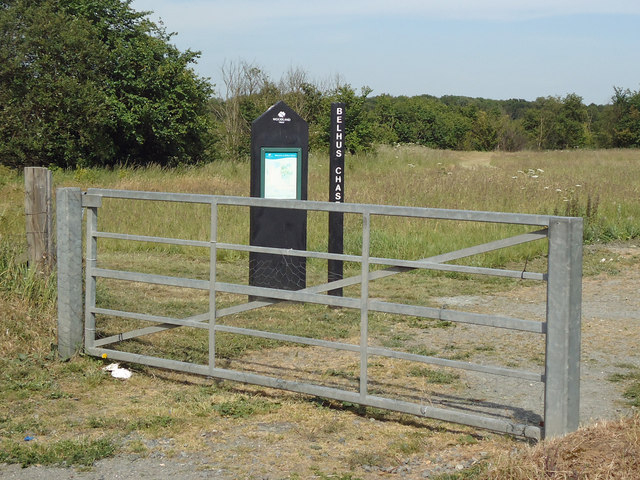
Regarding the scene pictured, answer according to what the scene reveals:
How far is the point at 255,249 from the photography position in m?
6.04

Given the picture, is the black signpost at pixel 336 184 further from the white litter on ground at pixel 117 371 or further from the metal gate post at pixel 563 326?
the metal gate post at pixel 563 326

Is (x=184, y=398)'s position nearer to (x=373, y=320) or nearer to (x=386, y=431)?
(x=386, y=431)

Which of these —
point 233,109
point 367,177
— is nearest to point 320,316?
point 367,177

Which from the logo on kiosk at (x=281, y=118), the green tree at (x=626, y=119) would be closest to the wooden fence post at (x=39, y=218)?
the logo on kiosk at (x=281, y=118)

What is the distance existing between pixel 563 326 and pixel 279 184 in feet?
17.4

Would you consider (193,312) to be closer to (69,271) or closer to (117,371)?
(69,271)

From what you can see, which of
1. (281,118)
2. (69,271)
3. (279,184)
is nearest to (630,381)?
(279,184)

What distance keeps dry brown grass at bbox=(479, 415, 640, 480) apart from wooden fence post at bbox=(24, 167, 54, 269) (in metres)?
5.12

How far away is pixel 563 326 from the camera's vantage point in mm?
4887

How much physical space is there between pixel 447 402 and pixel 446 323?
10.1 ft

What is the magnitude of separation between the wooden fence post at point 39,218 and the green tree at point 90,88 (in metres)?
24.5

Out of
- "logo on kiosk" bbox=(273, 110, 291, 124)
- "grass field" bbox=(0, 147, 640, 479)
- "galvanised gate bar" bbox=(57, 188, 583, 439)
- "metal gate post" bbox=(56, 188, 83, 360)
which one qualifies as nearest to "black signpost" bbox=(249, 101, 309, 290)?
"logo on kiosk" bbox=(273, 110, 291, 124)

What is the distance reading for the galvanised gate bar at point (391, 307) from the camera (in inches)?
193

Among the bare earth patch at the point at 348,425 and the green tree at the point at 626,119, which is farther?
the green tree at the point at 626,119
